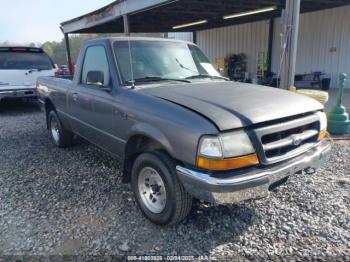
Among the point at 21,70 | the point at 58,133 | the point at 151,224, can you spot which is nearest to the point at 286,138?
the point at 151,224

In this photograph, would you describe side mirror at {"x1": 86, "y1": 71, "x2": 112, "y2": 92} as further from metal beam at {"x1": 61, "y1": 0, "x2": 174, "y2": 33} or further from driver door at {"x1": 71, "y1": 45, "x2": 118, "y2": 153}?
metal beam at {"x1": 61, "y1": 0, "x2": 174, "y2": 33}

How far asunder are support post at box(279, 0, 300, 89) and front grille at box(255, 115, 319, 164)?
3.45 metres

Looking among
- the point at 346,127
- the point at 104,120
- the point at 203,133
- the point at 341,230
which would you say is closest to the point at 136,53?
the point at 104,120

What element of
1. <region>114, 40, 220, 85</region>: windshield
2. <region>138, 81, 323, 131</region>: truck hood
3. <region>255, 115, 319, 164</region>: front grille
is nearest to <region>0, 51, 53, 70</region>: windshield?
<region>114, 40, 220, 85</region>: windshield

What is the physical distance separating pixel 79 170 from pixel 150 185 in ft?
6.10

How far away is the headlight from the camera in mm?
2445

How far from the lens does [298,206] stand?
3.41m

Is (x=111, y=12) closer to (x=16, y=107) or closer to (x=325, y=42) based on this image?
(x=16, y=107)

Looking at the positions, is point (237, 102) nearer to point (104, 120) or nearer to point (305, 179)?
point (104, 120)

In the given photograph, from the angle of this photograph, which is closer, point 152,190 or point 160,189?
point 160,189

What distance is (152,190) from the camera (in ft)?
10.4

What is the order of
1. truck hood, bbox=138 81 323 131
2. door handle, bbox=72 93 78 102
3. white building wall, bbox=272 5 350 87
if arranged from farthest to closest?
white building wall, bbox=272 5 350 87
door handle, bbox=72 93 78 102
truck hood, bbox=138 81 323 131

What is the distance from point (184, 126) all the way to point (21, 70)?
7946 mm

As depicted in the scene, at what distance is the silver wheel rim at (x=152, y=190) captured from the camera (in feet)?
9.99
